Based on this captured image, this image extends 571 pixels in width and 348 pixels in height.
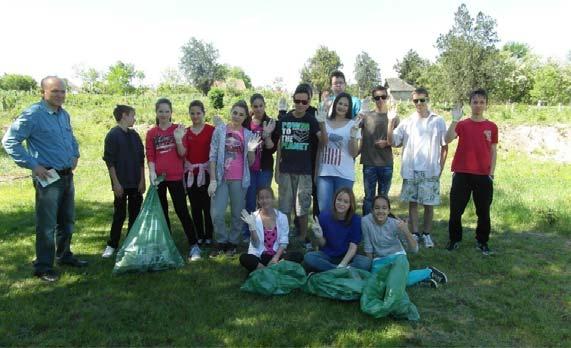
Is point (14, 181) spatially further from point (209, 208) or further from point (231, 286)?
point (231, 286)

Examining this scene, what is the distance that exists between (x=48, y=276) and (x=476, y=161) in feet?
15.2

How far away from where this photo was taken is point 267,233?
4.36m

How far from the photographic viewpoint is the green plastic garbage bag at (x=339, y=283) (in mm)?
3605

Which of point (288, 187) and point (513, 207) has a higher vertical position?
point (288, 187)

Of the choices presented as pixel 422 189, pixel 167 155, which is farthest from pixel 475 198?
pixel 167 155

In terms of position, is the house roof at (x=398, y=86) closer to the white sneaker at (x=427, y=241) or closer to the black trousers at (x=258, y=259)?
the white sneaker at (x=427, y=241)

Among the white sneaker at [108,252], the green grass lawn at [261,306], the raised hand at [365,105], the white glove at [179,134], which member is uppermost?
the raised hand at [365,105]

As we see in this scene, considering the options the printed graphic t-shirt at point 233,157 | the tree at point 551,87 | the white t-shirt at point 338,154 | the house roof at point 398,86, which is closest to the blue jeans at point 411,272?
the white t-shirt at point 338,154

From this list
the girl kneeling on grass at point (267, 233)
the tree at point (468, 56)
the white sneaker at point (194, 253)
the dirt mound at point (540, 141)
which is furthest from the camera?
the tree at point (468, 56)

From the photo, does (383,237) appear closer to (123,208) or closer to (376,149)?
(376,149)

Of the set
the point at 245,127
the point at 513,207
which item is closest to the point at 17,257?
the point at 245,127

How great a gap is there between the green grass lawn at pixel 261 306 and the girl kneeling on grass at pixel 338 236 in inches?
17.4

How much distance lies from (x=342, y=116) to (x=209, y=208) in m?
1.85

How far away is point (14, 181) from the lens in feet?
32.6
